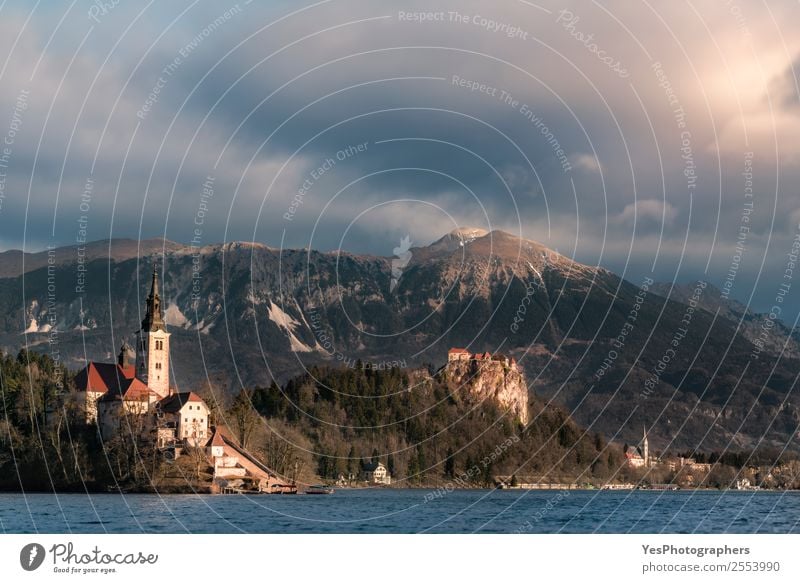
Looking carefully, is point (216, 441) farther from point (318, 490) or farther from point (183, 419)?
point (318, 490)

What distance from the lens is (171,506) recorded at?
437ft

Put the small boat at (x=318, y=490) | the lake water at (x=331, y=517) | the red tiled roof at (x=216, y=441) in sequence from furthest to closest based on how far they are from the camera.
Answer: the red tiled roof at (x=216, y=441)
the small boat at (x=318, y=490)
the lake water at (x=331, y=517)

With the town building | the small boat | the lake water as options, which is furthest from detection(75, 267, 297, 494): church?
the lake water

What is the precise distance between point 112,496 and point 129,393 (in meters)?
41.8

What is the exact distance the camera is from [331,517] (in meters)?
116

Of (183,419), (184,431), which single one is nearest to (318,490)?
(184,431)

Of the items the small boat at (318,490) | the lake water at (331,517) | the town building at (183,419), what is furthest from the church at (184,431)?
the lake water at (331,517)

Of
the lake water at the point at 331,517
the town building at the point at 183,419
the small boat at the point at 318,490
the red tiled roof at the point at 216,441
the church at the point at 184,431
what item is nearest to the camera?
the lake water at the point at 331,517

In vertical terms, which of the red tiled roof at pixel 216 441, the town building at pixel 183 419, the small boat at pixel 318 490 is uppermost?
the town building at pixel 183 419

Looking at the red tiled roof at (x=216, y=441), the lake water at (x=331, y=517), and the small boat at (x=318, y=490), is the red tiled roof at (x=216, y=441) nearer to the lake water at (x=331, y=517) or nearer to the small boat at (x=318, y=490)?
Answer: the small boat at (x=318, y=490)

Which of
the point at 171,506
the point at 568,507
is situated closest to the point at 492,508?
the point at 568,507

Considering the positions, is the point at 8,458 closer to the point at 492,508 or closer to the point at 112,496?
the point at 112,496

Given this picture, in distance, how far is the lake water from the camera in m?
98.4

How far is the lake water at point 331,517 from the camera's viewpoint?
9838 cm
